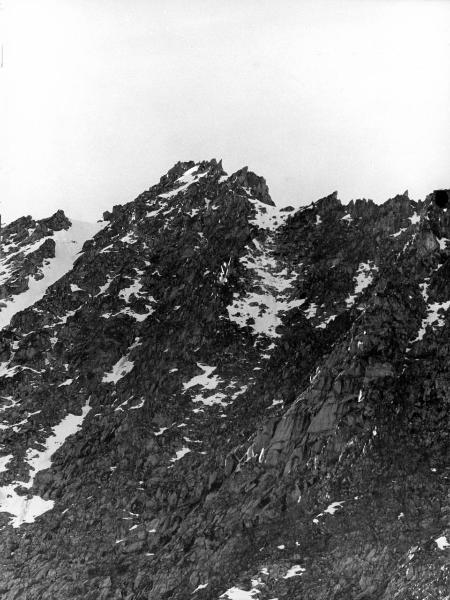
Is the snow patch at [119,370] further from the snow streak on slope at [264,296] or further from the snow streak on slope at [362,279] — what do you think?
the snow streak on slope at [362,279]

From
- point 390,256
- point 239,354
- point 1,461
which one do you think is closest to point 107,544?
point 1,461

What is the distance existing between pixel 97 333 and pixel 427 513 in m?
65.7

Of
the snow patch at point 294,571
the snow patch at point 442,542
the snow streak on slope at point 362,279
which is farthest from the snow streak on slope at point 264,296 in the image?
the snow patch at point 442,542

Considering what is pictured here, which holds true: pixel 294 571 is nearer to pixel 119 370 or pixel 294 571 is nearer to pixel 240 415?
pixel 240 415

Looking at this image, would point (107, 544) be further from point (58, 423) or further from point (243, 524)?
point (58, 423)

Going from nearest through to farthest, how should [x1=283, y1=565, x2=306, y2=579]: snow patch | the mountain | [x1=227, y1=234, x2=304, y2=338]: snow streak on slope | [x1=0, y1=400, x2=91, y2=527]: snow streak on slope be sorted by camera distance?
[x1=283, y1=565, x2=306, y2=579]: snow patch → the mountain → [x1=0, y1=400, x2=91, y2=527]: snow streak on slope → [x1=227, y1=234, x2=304, y2=338]: snow streak on slope

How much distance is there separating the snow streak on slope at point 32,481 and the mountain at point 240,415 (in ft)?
1.10

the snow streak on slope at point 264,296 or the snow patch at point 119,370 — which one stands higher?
the snow streak on slope at point 264,296

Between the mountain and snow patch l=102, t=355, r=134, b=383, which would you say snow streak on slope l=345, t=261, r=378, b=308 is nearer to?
the mountain

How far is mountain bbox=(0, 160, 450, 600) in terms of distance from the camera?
130125mm

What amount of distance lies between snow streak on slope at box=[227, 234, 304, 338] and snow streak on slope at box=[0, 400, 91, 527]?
2460 cm

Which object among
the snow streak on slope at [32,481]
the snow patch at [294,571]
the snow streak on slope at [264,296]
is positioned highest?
the snow streak on slope at [264,296]

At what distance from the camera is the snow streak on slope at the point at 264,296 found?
17588 cm

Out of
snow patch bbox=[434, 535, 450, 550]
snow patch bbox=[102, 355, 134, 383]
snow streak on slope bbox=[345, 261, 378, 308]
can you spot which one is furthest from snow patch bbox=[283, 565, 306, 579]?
snow streak on slope bbox=[345, 261, 378, 308]
